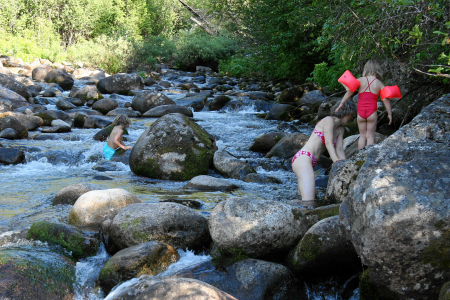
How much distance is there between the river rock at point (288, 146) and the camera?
8227 mm

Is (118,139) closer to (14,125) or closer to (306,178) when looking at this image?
(14,125)

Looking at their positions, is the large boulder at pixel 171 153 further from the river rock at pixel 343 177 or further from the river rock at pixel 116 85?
the river rock at pixel 116 85

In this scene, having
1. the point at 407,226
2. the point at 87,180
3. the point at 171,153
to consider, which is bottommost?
the point at 87,180

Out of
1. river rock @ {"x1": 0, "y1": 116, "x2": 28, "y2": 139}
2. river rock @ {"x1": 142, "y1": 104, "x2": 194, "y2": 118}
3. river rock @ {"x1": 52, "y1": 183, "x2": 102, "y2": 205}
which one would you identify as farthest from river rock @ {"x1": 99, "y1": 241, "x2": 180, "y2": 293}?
river rock @ {"x1": 142, "y1": 104, "x2": 194, "y2": 118}

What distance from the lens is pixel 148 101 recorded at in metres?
14.4

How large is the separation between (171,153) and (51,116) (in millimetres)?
6621

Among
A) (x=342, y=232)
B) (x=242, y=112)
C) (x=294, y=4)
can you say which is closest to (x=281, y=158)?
(x=342, y=232)

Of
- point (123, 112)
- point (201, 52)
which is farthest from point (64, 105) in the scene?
point (201, 52)

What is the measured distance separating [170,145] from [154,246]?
3.84m

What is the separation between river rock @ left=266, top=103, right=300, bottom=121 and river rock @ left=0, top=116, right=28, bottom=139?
724 centimetres

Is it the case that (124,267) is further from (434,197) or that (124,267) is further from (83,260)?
(434,197)

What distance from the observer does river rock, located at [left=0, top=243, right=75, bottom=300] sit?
3.34 metres

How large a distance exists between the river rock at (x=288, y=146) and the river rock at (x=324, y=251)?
182 inches

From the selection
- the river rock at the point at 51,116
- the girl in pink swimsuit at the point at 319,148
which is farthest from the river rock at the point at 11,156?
the girl in pink swimsuit at the point at 319,148
